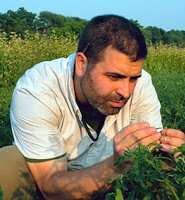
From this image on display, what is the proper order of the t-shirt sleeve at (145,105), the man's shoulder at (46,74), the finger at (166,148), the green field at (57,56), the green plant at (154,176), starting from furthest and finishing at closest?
the green field at (57,56)
the t-shirt sleeve at (145,105)
the man's shoulder at (46,74)
the finger at (166,148)
the green plant at (154,176)

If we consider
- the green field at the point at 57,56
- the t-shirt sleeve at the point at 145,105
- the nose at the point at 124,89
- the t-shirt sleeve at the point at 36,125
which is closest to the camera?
the nose at the point at 124,89

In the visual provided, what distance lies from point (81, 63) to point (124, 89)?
1.21 ft

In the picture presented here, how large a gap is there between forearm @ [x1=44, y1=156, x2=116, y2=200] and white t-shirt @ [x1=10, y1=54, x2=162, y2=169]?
160mm

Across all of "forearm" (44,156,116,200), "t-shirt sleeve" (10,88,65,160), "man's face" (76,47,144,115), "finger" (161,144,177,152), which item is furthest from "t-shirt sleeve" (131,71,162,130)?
"finger" (161,144,177,152)

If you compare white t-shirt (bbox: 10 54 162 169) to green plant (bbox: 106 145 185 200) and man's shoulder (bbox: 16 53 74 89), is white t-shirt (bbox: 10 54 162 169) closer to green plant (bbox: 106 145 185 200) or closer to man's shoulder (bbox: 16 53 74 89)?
man's shoulder (bbox: 16 53 74 89)

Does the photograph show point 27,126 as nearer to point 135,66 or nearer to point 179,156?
point 135,66

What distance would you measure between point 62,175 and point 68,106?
0.43 meters

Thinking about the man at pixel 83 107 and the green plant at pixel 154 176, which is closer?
the green plant at pixel 154 176

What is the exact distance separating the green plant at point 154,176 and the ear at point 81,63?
1.29m

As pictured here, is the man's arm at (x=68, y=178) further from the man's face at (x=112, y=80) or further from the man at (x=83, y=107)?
the man's face at (x=112, y=80)

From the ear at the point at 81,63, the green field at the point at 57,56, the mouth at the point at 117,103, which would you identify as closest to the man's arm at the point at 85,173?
the mouth at the point at 117,103

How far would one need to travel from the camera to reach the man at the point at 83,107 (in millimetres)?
3283

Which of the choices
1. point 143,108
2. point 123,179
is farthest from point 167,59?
point 123,179

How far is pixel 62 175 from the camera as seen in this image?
3324 millimetres
